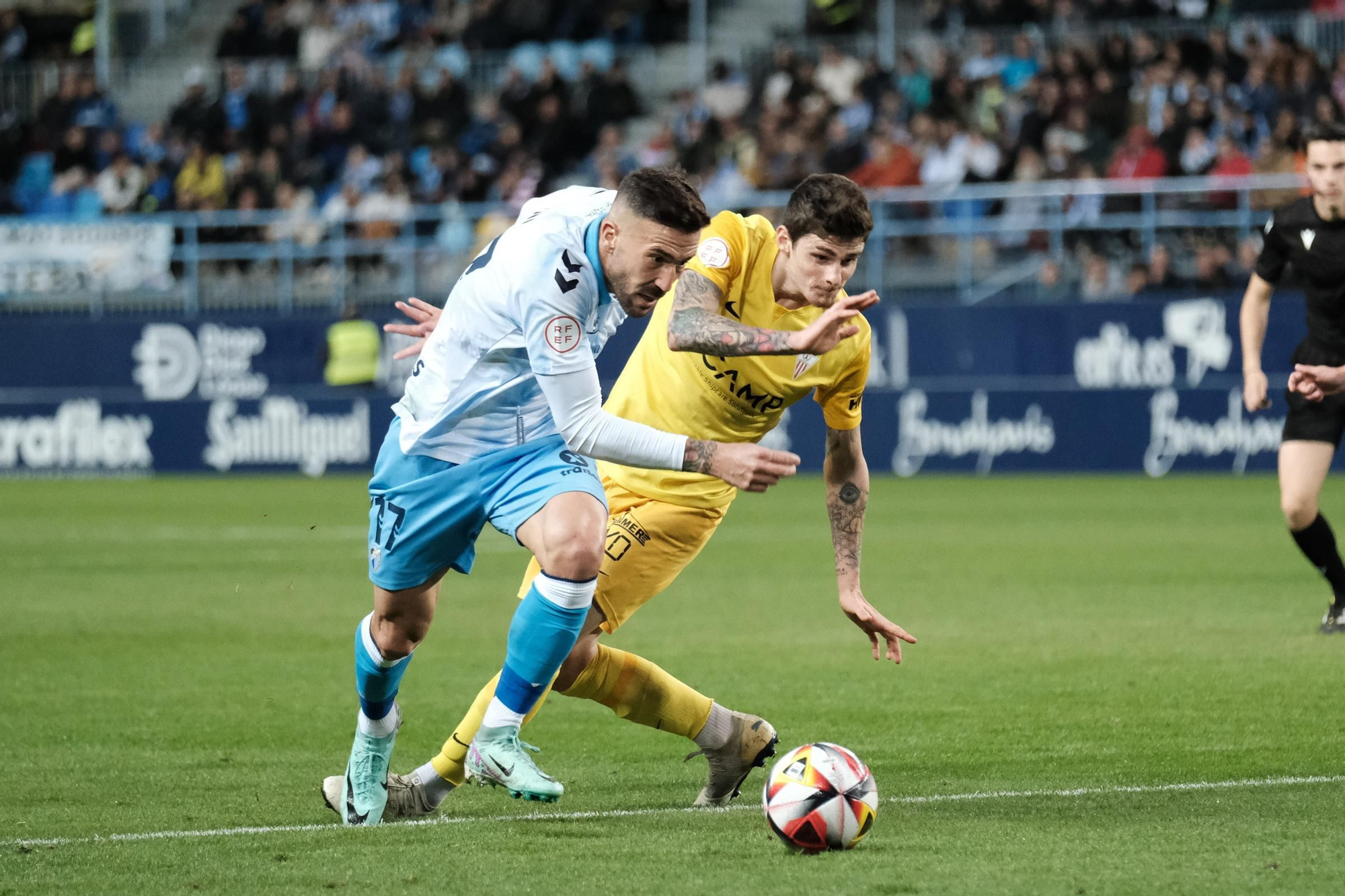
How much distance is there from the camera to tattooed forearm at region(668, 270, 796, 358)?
5133 mm

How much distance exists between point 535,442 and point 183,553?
960cm

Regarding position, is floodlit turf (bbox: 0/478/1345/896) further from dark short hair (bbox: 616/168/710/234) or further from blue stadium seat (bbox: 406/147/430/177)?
blue stadium seat (bbox: 406/147/430/177)

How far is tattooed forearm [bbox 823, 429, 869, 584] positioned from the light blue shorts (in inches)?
36.2

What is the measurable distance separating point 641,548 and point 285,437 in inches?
713

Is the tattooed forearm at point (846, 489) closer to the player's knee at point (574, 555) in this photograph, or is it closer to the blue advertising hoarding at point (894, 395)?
the player's knee at point (574, 555)

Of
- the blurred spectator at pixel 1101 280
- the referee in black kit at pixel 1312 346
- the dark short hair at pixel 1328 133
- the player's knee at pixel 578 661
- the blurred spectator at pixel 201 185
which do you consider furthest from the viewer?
the blurred spectator at pixel 201 185

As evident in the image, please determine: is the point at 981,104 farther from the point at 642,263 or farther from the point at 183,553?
the point at 642,263

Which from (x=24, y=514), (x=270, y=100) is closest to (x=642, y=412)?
(x=24, y=514)

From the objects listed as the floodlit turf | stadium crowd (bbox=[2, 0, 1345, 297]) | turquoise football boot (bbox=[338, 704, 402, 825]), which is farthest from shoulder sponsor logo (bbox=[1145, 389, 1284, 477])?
turquoise football boot (bbox=[338, 704, 402, 825])

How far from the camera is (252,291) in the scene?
79.0ft

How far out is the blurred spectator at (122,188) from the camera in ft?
87.4

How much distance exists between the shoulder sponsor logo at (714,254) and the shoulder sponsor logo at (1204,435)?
50.1 ft

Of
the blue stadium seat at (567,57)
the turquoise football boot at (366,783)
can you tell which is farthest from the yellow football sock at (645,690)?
the blue stadium seat at (567,57)

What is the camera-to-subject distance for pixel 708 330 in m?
5.28
